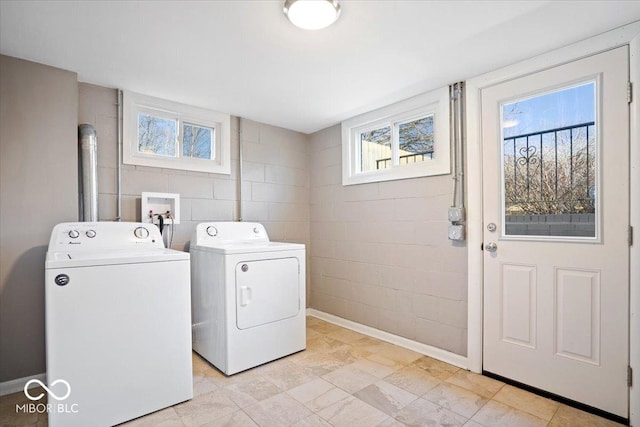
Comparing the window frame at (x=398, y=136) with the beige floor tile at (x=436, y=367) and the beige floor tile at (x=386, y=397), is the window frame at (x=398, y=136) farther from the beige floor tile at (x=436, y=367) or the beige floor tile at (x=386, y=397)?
the beige floor tile at (x=386, y=397)

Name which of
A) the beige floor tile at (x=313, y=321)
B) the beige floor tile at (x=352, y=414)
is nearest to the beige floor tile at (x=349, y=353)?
the beige floor tile at (x=352, y=414)

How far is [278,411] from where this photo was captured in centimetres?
182

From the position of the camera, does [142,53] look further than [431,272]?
No

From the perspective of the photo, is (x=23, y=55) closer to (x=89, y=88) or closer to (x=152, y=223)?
(x=89, y=88)

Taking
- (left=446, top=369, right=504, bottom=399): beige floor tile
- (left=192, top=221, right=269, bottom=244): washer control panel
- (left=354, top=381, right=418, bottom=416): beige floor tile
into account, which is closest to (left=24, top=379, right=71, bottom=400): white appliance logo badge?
(left=192, top=221, right=269, bottom=244): washer control panel

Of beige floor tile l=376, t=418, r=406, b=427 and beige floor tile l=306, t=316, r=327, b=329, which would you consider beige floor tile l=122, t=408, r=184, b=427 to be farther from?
beige floor tile l=306, t=316, r=327, b=329

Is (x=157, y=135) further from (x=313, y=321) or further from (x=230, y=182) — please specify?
(x=313, y=321)

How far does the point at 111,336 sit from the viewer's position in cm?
168

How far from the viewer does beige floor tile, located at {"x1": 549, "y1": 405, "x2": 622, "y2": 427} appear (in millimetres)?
1670

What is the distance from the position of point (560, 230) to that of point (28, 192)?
135 inches

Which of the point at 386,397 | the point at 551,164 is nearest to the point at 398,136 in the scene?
the point at 551,164

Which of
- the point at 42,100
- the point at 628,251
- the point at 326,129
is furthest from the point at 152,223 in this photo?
the point at 628,251

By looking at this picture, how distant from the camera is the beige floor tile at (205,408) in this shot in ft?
5.73

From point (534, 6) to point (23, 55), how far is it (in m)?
3.02
